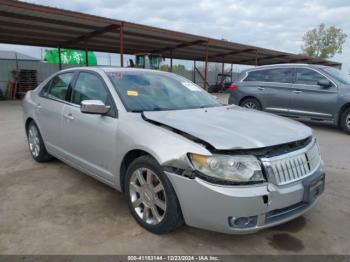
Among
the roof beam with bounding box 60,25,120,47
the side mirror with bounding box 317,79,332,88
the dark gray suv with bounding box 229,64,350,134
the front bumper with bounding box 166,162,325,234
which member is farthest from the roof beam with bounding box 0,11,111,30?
the front bumper with bounding box 166,162,325,234

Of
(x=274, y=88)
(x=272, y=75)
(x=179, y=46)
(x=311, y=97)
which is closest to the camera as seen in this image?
(x=311, y=97)

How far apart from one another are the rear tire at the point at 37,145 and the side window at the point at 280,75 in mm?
6263

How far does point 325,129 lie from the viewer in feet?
25.4

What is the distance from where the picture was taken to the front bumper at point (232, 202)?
7.13 feet

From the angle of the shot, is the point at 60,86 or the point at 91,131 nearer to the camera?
the point at 91,131

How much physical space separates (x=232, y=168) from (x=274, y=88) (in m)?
6.53

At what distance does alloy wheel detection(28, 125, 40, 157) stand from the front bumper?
3.10m

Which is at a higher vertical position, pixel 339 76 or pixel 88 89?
pixel 339 76

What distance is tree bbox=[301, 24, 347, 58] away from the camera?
46281 millimetres

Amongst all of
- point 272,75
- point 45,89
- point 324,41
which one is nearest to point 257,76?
point 272,75

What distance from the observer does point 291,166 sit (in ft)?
7.89

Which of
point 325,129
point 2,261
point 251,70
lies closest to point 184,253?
point 2,261

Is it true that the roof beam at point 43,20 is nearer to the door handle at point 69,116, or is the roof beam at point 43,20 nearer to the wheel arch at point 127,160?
the door handle at point 69,116

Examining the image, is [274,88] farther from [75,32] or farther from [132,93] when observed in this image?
[75,32]
